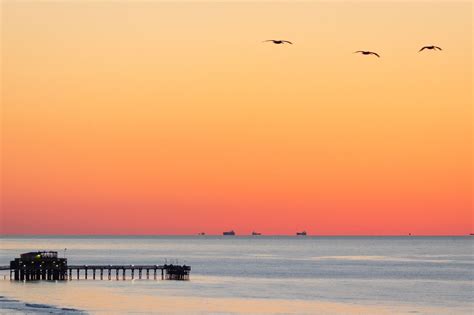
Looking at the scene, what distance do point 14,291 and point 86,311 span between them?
78.0ft

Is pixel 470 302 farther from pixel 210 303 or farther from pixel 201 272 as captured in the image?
pixel 201 272

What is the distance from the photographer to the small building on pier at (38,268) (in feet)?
446

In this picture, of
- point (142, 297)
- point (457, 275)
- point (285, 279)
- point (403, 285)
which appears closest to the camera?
point (142, 297)

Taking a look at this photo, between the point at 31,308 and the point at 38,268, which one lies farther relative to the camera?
the point at 38,268

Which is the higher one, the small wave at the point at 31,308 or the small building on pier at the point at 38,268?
the small building on pier at the point at 38,268

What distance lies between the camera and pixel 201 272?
177125 mm

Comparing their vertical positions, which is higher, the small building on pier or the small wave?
the small building on pier

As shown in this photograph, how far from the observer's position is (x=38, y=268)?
136 meters

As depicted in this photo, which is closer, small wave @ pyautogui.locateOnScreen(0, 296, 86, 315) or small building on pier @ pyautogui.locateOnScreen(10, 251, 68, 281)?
small wave @ pyautogui.locateOnScreen(0, 296, 86, 315)

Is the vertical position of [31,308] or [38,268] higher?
[38,268]

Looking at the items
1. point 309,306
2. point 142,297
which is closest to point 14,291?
point 142,297

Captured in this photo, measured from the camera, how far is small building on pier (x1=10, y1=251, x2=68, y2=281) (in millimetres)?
136000

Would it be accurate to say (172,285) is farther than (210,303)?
Yes

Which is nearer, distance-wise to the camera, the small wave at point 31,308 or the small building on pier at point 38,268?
the small wave at point 31,308
